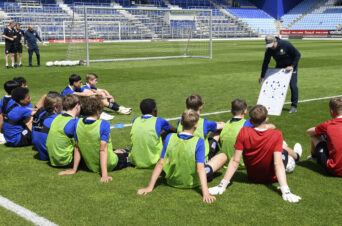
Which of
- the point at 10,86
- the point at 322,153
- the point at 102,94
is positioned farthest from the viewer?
the point at 102,94

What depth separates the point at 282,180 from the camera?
483cm

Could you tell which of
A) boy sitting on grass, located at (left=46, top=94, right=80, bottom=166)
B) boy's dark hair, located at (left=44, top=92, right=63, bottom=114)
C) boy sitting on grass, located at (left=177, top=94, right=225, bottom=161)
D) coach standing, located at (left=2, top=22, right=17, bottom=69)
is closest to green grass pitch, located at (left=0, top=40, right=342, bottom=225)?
boy sitting on grass, located at (left=46, top=94, right=80, bottom=166)

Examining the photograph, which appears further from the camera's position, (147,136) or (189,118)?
(147,136)

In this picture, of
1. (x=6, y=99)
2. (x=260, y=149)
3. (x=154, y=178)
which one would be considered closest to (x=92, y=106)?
(x=154, y=178)

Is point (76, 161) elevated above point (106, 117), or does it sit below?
above

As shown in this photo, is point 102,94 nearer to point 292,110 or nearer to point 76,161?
point 76,161

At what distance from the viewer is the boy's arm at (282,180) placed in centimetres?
477

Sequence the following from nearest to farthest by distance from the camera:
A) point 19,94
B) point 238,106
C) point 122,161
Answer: point 238,106
point 122,161
point 19,94

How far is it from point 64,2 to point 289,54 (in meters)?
49.2

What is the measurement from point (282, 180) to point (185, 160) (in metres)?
1.16

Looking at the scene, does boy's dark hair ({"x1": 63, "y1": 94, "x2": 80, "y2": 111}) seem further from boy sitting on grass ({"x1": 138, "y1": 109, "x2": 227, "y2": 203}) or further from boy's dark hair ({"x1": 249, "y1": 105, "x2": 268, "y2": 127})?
boy's dark hair ({"x1": 249, "y1": 105, "x2": 268, "y2": 127})

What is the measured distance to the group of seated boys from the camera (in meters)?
4.91

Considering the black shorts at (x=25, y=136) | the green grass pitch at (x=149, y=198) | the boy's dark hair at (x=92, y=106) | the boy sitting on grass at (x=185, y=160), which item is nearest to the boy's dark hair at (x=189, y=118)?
the boy sitting on grass at (x=185, y=160)

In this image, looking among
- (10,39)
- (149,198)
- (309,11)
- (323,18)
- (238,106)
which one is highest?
(309,11)
